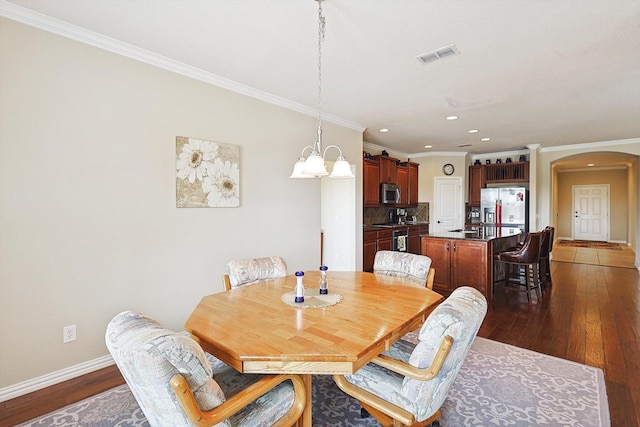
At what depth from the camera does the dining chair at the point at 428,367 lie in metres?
1.33

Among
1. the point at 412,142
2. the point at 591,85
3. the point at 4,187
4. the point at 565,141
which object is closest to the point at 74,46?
the point at 4,187

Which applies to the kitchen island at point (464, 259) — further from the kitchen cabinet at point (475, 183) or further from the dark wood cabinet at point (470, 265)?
the kitchen cabinet at point (475, 183)

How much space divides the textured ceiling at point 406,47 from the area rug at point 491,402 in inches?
101

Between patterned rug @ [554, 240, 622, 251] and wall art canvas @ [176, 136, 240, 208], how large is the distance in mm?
10934

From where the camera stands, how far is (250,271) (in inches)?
97.2

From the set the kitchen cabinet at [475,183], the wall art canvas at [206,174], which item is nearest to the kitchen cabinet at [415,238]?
the kitchen cabinet at [475,183]

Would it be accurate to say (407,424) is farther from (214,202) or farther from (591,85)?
(591,85)

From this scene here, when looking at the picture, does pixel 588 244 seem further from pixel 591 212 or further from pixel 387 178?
pixel 387 178

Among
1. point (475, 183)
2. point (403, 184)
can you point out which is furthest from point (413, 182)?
point (475, 183)

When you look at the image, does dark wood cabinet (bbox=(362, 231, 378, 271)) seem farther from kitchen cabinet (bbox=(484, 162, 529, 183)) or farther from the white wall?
kitchen cabinet (bbox=(484, 162, 529, 183))

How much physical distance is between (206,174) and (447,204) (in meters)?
6.19

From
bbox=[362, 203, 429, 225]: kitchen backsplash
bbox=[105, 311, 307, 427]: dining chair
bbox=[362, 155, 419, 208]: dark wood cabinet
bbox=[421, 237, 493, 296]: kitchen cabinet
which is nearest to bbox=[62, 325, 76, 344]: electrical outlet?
bbox=[105, 311, 307, 427]: dining chair

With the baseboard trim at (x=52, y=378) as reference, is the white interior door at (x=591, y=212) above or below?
above

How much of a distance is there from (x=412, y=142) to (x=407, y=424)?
230 inches
